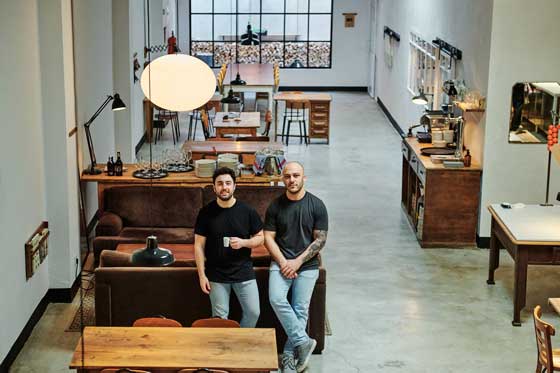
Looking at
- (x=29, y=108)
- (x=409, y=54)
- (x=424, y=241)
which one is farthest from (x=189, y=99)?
(x=409, y=54)

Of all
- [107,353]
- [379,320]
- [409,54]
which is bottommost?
[379,320]

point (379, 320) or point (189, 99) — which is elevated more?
point (189, 99)

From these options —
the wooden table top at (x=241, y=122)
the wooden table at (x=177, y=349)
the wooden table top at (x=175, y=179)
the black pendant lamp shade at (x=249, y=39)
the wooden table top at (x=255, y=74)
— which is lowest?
the wooden table at (x=177, y=349)

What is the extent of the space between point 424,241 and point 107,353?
6.08 metres

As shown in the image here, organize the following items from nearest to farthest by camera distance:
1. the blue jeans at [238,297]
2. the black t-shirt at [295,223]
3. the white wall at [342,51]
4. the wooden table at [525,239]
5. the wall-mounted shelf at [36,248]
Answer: the blue jeans at [238,297], the black t-shirt at [295,223], the wall-mounted shelf at [36,248], the wooden table at [525,239], the white wall at [342,51]

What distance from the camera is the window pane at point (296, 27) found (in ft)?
87.6

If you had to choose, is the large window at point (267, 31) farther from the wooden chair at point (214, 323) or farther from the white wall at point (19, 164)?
the wooden chair at point (214, 323)

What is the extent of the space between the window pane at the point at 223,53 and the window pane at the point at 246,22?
367 mm

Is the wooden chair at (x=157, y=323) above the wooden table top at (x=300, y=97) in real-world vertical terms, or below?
below

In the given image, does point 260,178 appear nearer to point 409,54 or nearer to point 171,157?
point 171,157

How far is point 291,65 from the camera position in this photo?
26.8 meters

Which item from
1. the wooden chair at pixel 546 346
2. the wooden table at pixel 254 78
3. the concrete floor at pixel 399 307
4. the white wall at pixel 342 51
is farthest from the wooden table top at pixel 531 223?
the white wall at pixel 342 51

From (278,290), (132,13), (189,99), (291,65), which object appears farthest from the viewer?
(291,65)

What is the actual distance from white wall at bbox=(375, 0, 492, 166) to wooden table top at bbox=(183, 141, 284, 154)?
2.60 metres
